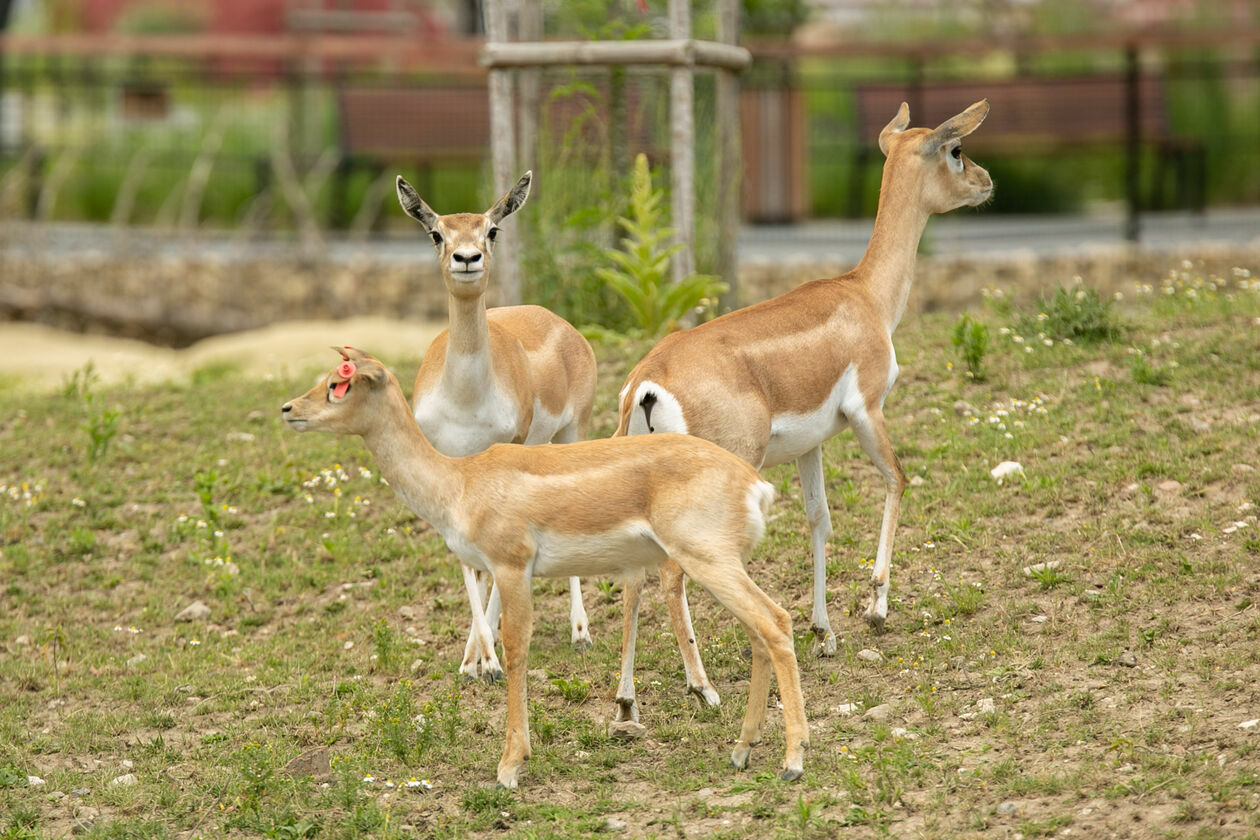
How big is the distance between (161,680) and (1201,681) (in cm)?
448

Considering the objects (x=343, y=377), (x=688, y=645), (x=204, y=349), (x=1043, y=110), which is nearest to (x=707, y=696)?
(x=688, y=645)

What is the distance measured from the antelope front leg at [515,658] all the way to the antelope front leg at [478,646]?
1.01m

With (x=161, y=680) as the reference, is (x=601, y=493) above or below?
above

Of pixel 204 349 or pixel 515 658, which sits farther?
pixel 204 349

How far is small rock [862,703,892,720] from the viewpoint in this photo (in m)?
5.66

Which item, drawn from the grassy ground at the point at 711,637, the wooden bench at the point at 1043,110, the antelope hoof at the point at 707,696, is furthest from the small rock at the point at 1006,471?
the wooden bench at the point at 1043,110

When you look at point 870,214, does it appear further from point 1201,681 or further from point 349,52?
point 1201,681

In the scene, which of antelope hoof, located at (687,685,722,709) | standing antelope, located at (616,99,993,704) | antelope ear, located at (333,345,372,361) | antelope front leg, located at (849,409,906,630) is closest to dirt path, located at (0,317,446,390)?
standing antelope, located at (616,99,993,704)

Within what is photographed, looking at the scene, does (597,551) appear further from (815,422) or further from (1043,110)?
(1043,110)

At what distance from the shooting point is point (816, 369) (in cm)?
624

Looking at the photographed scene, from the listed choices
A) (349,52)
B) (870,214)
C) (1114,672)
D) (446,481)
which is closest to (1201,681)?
(1114,672)

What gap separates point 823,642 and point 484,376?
1.87 metres

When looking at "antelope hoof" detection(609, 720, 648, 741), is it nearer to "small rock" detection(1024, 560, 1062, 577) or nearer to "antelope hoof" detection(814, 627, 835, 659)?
"antelope hoof" detection(814, 627, 835, 659)

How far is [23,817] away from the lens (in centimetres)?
534
